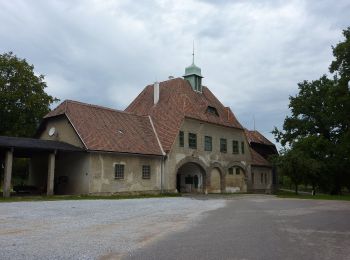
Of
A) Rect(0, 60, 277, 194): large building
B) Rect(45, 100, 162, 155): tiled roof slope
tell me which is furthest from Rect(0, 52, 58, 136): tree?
Rect(45, 100, 162, 155): tiled roof slope

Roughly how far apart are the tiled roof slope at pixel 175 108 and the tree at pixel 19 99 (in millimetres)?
8960

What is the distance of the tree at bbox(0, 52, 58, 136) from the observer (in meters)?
37.9

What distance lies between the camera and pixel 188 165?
38.0 m

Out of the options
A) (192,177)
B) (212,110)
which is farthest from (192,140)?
(212,110)

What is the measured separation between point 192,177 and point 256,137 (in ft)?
48.5

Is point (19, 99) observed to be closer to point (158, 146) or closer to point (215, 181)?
point (158, 146)

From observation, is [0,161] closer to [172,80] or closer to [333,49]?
[172,80]

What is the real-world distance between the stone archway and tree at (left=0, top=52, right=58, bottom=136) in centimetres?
1474

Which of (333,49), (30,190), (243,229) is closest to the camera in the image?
(243,229)

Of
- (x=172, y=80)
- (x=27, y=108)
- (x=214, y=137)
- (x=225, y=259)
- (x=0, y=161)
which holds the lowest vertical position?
(x=225, y=259)

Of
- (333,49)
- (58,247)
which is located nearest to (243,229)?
(58,247)

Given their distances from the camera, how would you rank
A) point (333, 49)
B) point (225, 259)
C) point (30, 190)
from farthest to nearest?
point (333, 49)
point (30, 190)
point (225, 259)

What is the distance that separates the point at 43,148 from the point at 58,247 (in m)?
17.7

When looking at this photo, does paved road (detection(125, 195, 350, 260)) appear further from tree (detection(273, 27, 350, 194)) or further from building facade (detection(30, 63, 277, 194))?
tree (detection(273, 27, 350, 194))
